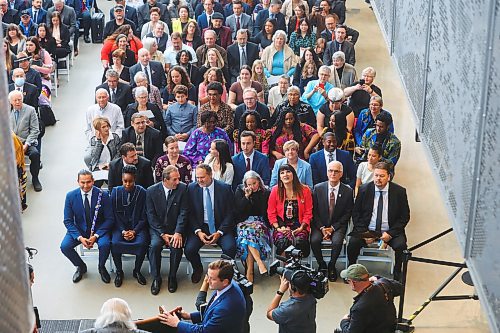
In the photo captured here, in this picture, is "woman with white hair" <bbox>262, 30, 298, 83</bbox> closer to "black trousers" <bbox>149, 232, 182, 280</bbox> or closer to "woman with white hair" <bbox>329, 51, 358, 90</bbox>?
"woman with white hair" <bbox>329, 51, 358, 90</bbox>

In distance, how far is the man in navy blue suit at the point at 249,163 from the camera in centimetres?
945

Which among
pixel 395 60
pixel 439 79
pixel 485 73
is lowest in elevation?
pixel 395 60

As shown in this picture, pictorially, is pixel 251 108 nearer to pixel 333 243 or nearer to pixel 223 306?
pixel 333 243

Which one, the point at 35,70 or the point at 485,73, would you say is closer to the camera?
the point at 485,73

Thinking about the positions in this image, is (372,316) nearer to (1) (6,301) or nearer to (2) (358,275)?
(2) (358,275)

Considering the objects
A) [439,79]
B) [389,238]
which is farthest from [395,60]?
[439,79]

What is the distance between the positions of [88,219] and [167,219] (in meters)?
0.84

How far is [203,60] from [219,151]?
3994 millimetres

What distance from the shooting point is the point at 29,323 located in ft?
4.97

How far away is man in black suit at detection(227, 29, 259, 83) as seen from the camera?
43.3ft

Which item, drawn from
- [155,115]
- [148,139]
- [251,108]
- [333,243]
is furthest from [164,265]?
[251,108]

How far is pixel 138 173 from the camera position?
9312 millimetres

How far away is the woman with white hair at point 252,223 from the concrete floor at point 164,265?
0.32m

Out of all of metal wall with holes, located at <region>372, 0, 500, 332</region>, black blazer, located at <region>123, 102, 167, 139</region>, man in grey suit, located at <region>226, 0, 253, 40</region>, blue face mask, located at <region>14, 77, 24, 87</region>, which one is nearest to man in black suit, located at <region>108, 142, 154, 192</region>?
black blazer, located at <region>123, 102, 167, 139</region>
